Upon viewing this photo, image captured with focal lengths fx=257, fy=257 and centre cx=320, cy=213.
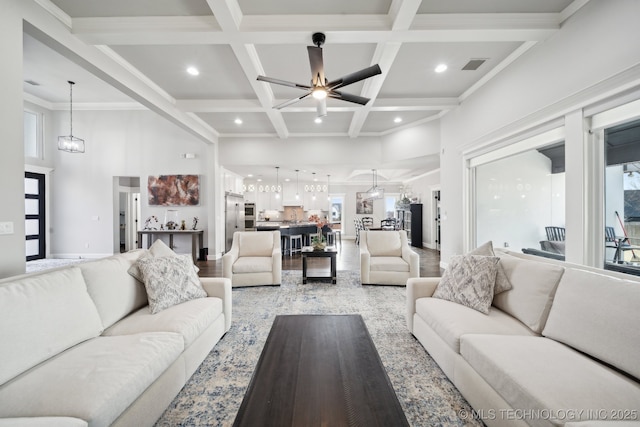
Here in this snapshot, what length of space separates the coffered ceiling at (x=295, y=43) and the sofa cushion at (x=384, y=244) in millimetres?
2459

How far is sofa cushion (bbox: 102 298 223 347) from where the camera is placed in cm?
185

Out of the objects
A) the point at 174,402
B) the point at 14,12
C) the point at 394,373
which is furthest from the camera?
the point at 14,12

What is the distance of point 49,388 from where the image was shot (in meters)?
1.18

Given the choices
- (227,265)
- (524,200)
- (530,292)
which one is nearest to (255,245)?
(227,265)

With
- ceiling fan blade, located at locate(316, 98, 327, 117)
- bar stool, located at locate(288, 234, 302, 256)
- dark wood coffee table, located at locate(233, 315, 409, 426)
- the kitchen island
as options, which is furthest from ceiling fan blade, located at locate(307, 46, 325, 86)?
bar stool, located at locate(288, 234, 302, 256)

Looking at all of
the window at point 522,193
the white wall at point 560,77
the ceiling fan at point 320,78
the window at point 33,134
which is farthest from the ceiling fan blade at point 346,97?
the window at point 33,134

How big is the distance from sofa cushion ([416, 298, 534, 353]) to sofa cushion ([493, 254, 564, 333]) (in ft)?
0.24

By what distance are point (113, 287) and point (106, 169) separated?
658 cm

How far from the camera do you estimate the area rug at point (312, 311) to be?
64.9 inches

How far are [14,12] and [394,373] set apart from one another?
459 cm

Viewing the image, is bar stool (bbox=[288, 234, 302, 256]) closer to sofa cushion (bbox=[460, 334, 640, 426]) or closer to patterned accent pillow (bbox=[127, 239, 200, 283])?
patterned accent pillow (bbox=[127, 239, 200, 283])

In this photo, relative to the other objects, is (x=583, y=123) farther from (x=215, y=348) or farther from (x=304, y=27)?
(x=215, y=348)

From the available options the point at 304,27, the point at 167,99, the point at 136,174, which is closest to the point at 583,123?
the point at 304,27

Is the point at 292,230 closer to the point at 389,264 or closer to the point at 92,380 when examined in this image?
the point at 389,264
